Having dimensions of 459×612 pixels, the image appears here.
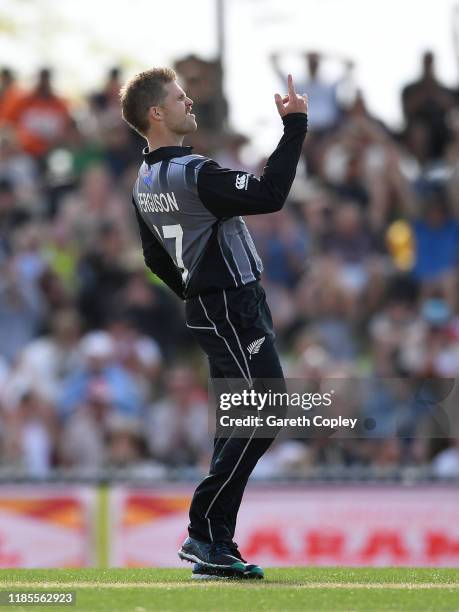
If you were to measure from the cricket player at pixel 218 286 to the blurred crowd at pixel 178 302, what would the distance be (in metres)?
4.52

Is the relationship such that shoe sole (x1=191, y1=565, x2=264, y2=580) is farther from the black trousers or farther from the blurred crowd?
the blurred crowd

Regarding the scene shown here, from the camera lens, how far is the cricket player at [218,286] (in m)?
7.35

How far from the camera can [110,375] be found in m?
14.3

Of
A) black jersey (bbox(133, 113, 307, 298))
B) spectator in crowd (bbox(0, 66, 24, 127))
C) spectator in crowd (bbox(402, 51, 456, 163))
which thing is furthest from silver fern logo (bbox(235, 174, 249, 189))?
spectator in crowd (bbox(0, 66, 24, 127))

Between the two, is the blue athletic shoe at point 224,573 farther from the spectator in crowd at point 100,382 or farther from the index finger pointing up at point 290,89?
the spectator in crowd at point 100,382

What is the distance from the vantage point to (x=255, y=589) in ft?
23.1

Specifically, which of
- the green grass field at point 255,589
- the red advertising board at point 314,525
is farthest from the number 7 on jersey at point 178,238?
the red advertising board at point 314,525

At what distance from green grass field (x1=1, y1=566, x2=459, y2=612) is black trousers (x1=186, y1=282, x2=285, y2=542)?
13.0 inches

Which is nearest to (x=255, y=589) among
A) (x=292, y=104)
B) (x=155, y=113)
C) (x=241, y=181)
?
(x=241, y=181)

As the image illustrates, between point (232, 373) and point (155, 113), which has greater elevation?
point (155, 113)

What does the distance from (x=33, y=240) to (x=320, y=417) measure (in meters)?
8.02

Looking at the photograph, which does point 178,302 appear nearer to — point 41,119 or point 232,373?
point 41,119

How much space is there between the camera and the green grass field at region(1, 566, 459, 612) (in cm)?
652

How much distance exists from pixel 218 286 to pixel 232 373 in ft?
1.40
